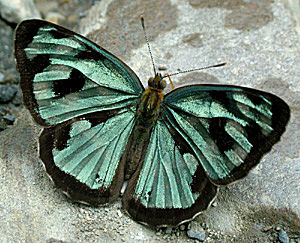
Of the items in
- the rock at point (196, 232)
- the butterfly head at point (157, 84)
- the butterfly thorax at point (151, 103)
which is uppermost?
the butterfly head at point (157, 84)

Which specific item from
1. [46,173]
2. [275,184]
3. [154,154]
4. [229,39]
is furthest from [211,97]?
[229,39]

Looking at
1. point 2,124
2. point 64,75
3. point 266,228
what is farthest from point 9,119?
point 266,228

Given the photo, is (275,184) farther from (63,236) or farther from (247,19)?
(247,19)

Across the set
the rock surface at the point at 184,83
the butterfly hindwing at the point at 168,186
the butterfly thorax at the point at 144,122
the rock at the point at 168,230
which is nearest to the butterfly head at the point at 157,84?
the butterfly thorax at the point at 144,122

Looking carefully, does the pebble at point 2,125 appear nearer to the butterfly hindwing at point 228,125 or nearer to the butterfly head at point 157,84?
the butterfly head at point 157,84

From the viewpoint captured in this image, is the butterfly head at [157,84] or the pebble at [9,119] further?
the pebble at [9,119]

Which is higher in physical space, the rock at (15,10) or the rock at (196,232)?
the rock at (15,10)

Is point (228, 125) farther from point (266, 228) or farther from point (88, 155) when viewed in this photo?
point (88, 155)
